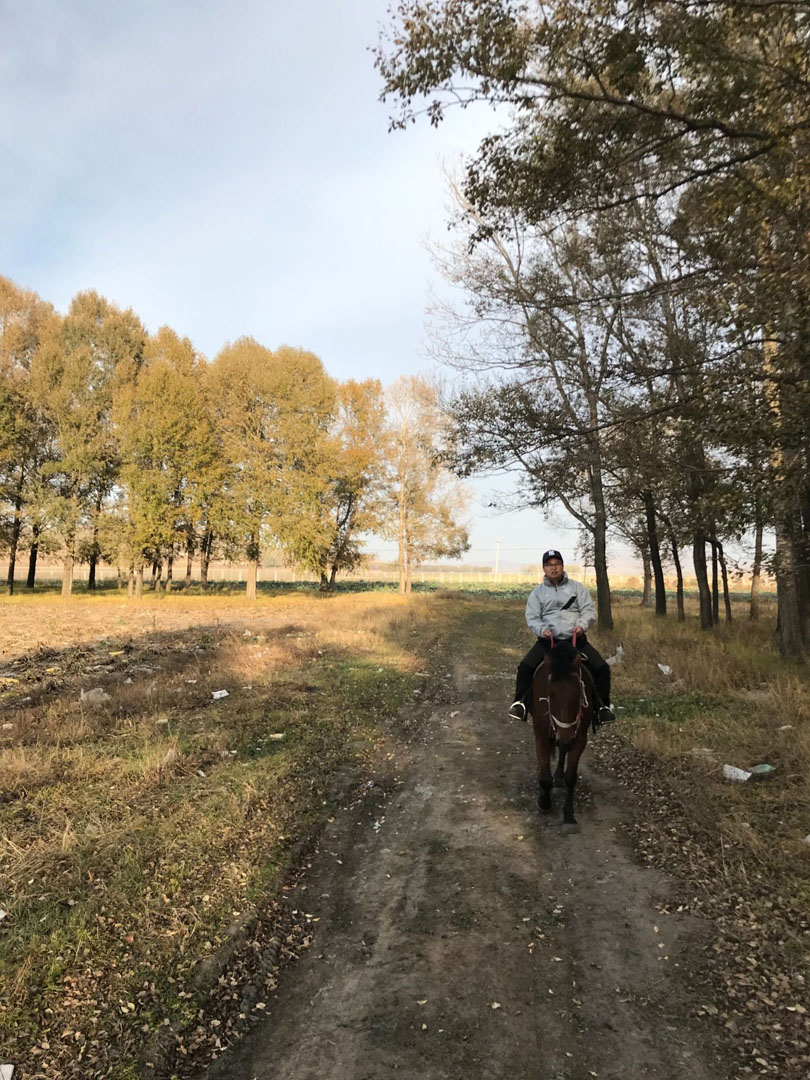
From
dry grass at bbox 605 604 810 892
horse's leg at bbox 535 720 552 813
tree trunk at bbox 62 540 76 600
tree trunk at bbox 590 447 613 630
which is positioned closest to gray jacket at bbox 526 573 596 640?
horse's leg at bbox 535 720 552 813

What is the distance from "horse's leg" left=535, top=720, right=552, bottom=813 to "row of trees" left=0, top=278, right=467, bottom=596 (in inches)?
1134

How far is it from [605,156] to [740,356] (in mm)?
3717

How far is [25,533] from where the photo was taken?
37.3 meters

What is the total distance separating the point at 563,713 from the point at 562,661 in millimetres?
Result: 486

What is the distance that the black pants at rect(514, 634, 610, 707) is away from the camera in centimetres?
643

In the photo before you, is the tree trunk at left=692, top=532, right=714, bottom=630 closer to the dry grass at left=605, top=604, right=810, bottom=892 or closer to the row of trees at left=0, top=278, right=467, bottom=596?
the dry grass at left=605, top=604, right=810, bottom=892

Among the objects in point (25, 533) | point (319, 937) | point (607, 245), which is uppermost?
point (607, 245)

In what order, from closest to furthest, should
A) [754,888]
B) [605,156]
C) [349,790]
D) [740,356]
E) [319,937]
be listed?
[319,937]
[754,888]
[349,790]
[605,156]
[740,356]

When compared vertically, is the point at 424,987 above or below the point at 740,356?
below

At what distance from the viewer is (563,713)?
574 centimetres

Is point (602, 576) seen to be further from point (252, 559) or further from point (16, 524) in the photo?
point (16, 524)

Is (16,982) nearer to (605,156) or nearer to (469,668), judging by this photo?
(605,156)

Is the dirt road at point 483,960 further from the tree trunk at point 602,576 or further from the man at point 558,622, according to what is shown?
the tree trunk at point 602,576

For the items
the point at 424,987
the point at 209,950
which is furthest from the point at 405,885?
the point at 209,950
